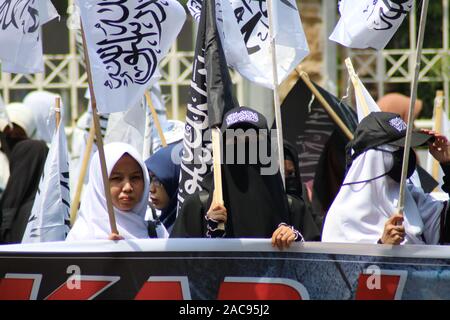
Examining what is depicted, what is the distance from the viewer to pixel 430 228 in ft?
18.0

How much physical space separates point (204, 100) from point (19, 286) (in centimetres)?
160

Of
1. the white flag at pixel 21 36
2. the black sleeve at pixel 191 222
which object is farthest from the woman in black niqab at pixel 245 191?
the white flag at pixel 21 36

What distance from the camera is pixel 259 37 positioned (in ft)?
22.0

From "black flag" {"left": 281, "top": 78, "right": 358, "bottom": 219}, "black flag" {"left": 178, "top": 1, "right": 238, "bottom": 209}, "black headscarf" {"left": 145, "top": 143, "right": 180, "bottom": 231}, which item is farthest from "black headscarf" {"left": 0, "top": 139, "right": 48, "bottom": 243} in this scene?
"black flag" {"left": 178, "top": 1, "right": 238, "bottom": 209}

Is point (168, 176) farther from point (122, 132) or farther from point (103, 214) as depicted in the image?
point (122, 132)

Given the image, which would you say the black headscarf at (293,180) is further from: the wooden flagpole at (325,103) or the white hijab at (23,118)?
the white hijab at (23,118)

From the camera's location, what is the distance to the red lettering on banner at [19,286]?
16.5 ft

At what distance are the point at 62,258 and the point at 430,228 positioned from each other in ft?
5.53

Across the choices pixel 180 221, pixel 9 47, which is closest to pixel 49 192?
pixel 9 47

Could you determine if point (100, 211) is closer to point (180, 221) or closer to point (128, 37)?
point (180, 221)

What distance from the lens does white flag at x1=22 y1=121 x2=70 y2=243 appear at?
6422 mm

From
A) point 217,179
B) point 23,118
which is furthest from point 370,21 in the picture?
point 23,118

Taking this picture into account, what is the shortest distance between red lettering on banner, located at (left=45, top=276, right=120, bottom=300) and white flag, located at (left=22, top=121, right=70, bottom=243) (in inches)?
55.0

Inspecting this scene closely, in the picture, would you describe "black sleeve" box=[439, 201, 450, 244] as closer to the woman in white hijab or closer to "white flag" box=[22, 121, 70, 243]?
the woman in white hijab
